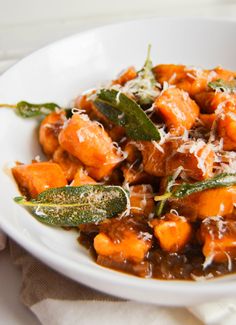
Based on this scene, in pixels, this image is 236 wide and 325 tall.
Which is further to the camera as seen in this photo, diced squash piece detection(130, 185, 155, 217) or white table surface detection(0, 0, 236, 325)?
white table surface detection(0, 0, 236, 325)

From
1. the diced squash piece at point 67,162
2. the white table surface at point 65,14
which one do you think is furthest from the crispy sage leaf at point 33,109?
the white table surface at point 65,14

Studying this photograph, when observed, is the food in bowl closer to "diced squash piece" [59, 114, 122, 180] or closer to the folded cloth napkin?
"diced squash piece" [59, 114, 122, 180]

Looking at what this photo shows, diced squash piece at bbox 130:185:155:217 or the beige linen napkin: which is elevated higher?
diced squash piece at bbox 130:185:155:217

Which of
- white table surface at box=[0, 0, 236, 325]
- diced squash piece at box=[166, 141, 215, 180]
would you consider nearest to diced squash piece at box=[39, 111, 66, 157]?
diced squash piece at box=[166, 141, 215, 180]

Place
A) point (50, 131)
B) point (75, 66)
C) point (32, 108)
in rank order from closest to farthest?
point (50, 131) → point (32, 108) → point (75, 66)

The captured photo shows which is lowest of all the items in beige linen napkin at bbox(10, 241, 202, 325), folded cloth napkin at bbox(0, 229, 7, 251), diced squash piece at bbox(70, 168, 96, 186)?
beige linen napkin at bbox(10, 241, 202, 325)

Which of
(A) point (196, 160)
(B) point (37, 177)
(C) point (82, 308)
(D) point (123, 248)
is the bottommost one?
(C) point (82, 308)

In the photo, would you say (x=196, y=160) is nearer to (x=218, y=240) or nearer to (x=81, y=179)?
(x=218, y=240)

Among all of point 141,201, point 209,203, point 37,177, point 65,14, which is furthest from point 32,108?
point 65,14
